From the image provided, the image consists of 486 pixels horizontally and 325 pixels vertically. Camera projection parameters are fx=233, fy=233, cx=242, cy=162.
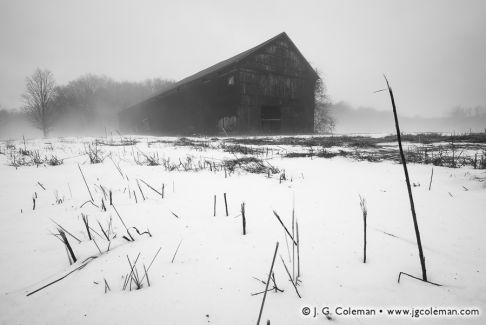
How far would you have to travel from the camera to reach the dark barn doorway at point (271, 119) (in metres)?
16.1

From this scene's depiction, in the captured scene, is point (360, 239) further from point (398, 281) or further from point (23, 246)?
point (23, 246)

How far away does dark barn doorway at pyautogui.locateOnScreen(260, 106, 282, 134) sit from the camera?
16.1 meters

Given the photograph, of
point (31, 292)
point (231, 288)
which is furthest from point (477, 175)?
point (31, 292)

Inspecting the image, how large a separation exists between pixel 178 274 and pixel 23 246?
0.95m

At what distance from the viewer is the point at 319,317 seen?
30.9 inches

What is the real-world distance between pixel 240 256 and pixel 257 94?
15.3 m

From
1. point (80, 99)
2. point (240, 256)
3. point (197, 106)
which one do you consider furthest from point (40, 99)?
point (240, 256)

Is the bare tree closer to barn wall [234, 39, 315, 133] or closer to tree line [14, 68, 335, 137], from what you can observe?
tree line [14, 68, 335, 137]

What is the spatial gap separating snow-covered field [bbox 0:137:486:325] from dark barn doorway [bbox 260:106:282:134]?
1420 cm

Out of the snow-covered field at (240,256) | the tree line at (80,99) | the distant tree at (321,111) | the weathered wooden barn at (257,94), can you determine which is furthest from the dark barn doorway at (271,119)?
the tree line at (80,99)

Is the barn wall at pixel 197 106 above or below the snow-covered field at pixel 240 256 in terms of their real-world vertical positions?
above

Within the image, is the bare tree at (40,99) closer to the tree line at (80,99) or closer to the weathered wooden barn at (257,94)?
the tree line at (80,99)

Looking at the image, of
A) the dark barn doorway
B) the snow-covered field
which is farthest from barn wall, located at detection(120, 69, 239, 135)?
the snow-covered field

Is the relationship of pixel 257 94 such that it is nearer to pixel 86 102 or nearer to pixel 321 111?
pixel 321 111
